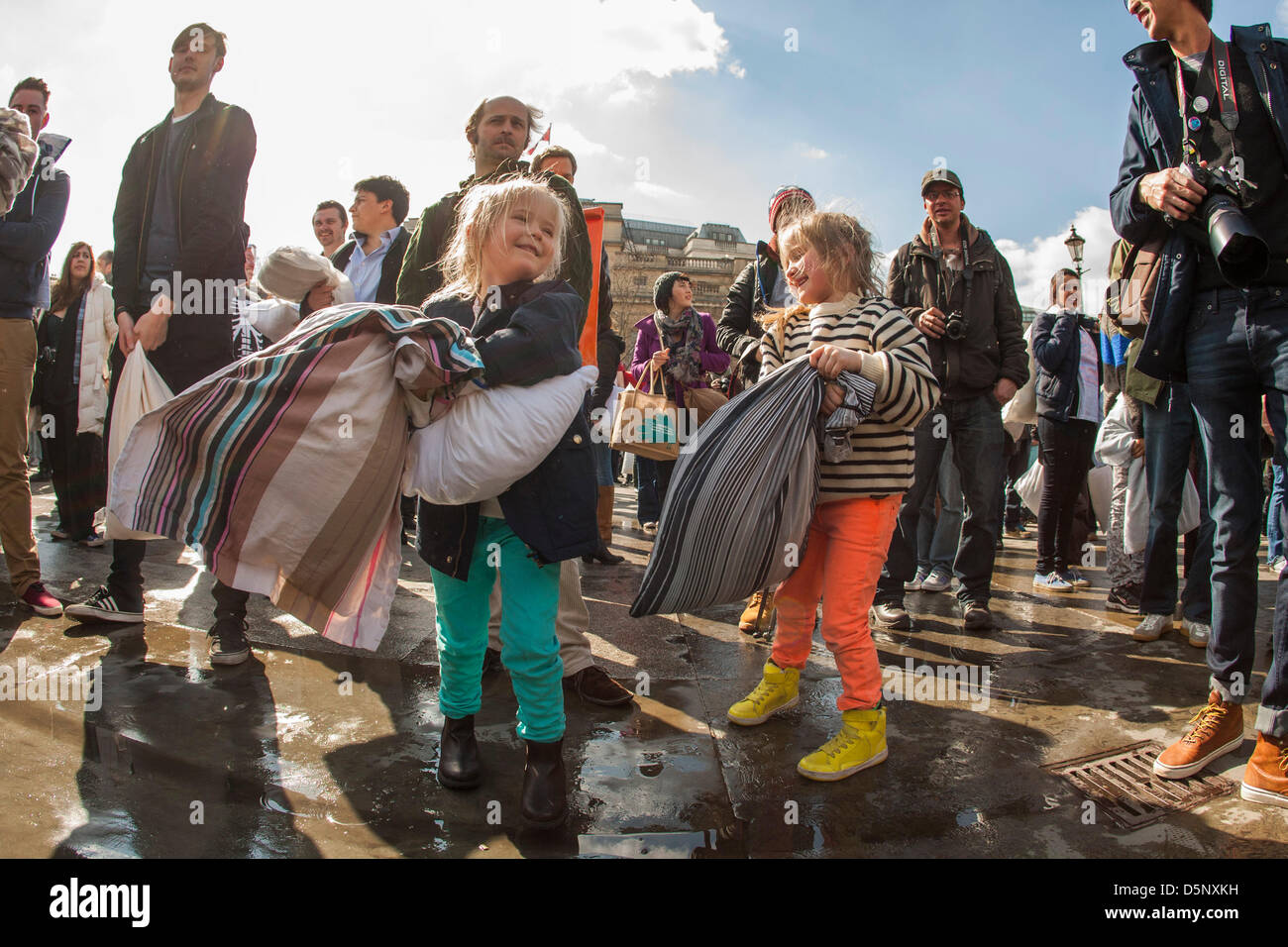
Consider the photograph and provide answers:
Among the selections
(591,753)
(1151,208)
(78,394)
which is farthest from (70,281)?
(1151,208)

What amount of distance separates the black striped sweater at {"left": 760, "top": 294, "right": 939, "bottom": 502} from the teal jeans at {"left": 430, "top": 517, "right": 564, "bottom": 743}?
3.50 ft

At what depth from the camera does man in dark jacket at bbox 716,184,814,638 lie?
390 centimetres

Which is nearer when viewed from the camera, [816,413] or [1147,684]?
[816,413]

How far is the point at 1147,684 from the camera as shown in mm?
3428

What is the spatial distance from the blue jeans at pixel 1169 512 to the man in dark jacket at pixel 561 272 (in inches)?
106

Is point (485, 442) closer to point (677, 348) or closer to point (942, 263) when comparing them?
point (942, 263)

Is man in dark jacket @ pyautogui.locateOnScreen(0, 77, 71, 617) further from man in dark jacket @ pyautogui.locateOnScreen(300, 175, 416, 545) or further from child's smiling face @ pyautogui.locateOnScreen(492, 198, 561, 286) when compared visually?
child's smiling face @ pyautogui.locateOnScreen(492, 198, 561, 286)

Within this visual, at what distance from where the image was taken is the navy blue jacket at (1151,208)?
270 cm

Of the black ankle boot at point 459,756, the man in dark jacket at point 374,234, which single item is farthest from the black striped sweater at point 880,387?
the man in dark jacket at point 374,234

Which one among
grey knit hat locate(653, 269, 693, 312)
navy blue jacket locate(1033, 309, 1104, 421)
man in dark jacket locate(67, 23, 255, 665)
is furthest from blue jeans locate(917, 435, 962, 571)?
man in dark jacket locate(67, 23, 255, 665)
